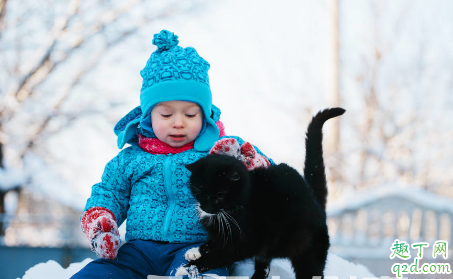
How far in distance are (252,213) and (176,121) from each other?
492 millimetres

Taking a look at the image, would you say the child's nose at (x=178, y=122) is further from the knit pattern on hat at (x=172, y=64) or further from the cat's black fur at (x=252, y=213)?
the cat's black fur at (x=252, y=213)

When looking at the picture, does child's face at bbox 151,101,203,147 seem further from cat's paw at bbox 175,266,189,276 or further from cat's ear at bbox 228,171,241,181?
cat's paw at bbox 175,266,189,276

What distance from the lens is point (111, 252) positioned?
1.37 m

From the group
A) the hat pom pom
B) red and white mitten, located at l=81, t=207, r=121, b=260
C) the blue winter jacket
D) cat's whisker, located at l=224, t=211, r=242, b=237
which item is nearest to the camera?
cat's whisker, located at l=224, t=211, r=242, b=237

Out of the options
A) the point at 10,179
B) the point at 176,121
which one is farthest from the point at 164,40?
the point at 10,179

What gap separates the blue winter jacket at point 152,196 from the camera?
150 cm

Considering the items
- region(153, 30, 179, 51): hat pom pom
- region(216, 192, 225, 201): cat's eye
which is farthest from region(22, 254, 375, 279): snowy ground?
region(153, 30, 179, 51): hat pom pom

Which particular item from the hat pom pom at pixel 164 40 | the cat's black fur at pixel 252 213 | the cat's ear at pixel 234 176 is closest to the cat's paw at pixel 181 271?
the cat's black fur at pixel 252 213

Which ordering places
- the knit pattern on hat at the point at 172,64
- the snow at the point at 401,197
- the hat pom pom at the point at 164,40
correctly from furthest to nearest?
the snow at the point at 401,197 < the hat pom pom at the point at 164,40 < the knit pattern on hat at the point at 172,64

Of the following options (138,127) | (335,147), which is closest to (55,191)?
(335,147)

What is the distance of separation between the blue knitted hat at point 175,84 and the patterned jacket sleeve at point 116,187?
0.32 feet

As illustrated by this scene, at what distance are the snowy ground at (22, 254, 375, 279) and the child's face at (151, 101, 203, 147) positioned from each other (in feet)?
1.70

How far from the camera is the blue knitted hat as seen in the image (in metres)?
1.55

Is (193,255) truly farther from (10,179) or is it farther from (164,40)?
(10,179)
